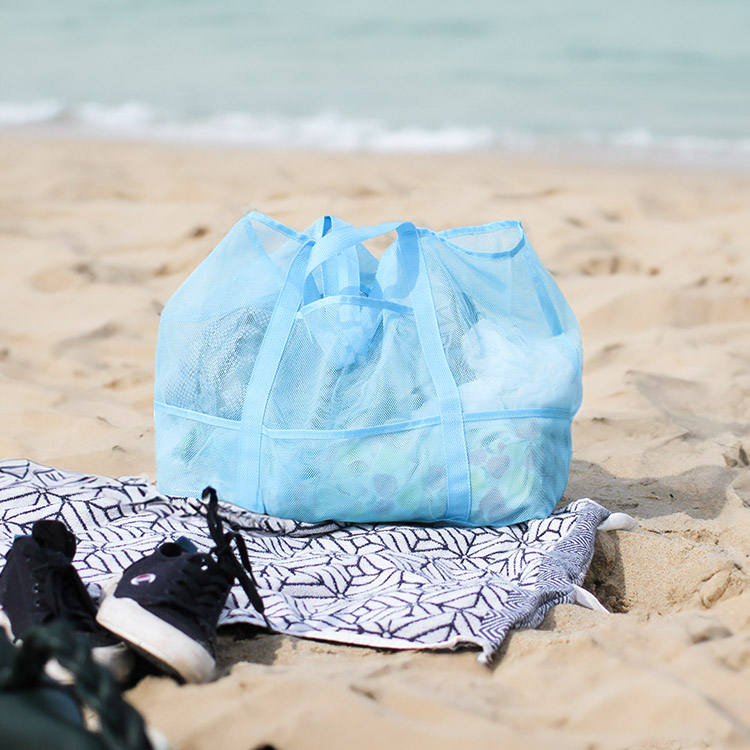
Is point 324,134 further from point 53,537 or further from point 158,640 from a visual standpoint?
point 158,640

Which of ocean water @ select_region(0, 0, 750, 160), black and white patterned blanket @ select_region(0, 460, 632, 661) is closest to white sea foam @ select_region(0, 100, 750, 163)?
ocean water @ select_region(0, 0, 750, 160)

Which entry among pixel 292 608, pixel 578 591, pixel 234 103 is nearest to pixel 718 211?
pixel 578 591

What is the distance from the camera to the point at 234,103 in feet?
29.3

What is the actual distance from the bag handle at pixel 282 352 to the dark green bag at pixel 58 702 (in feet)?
3.06

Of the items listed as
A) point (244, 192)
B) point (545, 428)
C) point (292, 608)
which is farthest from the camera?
point (244, 192)

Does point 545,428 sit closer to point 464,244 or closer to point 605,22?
point 464,244

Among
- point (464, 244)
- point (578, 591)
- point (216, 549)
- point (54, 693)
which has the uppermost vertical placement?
point (464, 244)

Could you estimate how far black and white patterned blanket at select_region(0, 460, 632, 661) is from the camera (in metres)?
1.54

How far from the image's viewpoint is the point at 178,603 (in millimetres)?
1378

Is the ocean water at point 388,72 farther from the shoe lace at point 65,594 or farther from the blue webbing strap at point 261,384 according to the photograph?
the shoe lace at point 65,594

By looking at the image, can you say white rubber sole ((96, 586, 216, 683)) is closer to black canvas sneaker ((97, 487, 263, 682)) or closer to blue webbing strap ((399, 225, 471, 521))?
black canvas sneaker ((97, 487, 263, 682))

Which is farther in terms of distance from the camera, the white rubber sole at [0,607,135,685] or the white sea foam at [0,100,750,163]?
the white sea foam at [0,100,750,163]

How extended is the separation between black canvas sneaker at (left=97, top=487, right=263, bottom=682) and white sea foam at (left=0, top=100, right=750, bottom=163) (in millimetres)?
6022

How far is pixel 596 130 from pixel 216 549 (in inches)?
286
